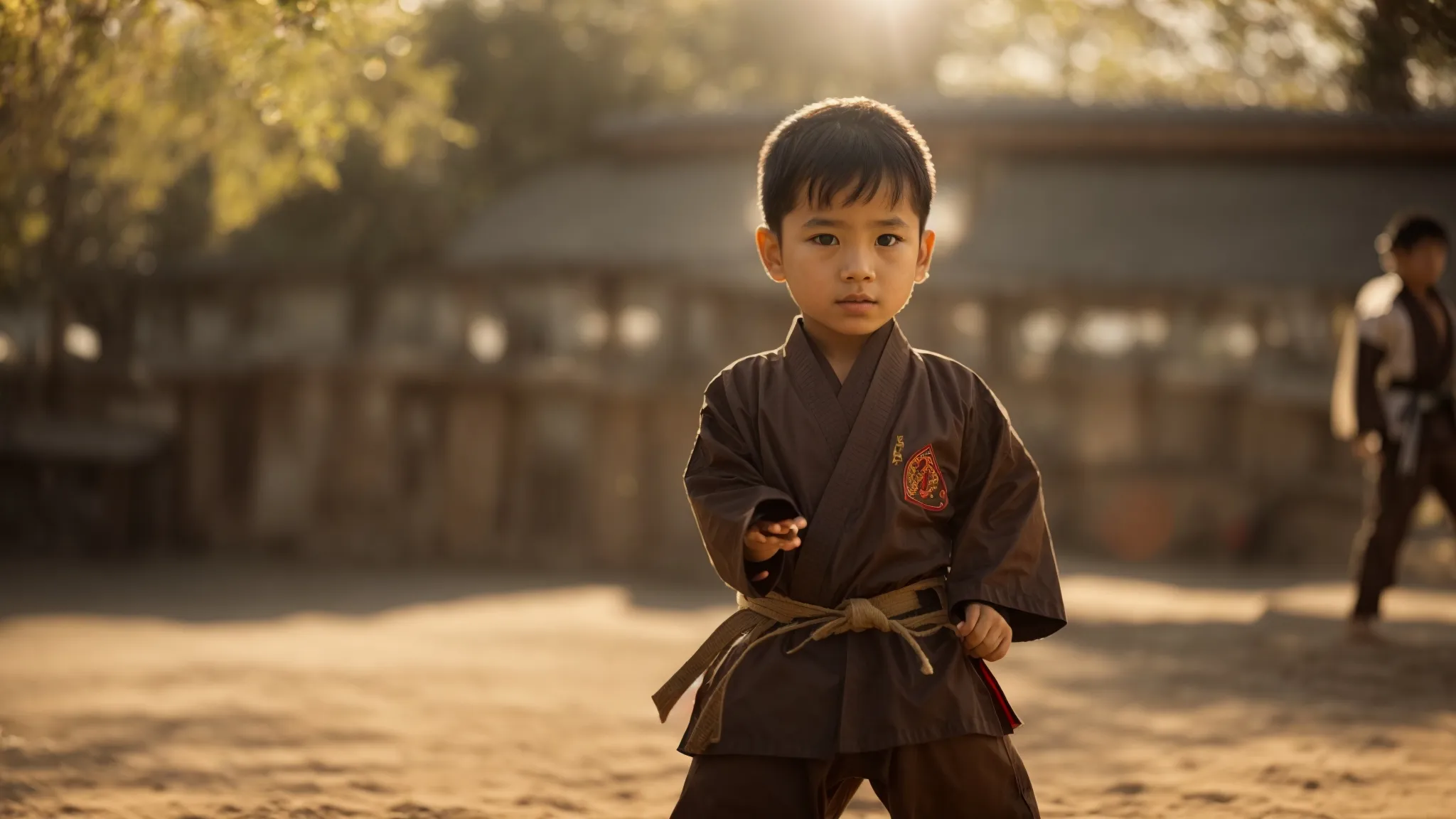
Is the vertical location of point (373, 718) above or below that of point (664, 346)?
below

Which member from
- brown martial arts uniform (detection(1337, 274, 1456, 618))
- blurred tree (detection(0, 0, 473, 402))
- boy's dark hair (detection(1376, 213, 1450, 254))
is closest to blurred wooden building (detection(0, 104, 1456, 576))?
blurred tree (detection(0, 0, 473, 402))

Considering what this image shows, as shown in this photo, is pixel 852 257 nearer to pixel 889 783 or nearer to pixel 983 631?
pixel 983 631

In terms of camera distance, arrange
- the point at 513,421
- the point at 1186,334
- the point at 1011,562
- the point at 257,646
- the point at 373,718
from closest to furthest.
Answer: the point at 1011,562, the point at 373,718, the point at 257,646, the point at 513,421, the point at 1186,334

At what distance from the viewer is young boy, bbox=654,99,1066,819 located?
2551mm

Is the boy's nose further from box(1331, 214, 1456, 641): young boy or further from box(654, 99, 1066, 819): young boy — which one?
box(1331, 214, 1456, 641): young boy

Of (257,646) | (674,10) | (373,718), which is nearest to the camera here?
(373,718)

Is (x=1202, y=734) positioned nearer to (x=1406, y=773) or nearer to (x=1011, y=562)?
(x=1406, y=773)

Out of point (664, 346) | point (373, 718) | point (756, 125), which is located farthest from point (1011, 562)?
point (756, 125)

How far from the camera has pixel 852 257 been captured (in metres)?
2.66

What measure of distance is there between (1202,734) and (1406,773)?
780mm

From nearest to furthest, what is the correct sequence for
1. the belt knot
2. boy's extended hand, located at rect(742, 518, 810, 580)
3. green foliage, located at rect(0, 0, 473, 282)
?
boy's extended hand, located at rect(742, 518, 810, 580), the belt knot, green foliage, located at rect(0, 0, 473, 282)

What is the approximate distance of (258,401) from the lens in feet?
40.6

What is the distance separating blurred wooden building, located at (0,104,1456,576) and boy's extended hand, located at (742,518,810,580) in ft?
28.3

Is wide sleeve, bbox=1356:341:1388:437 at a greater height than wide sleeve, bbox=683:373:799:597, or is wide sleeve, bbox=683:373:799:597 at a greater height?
wide sleeve, bbox=1356:341:1388:437
